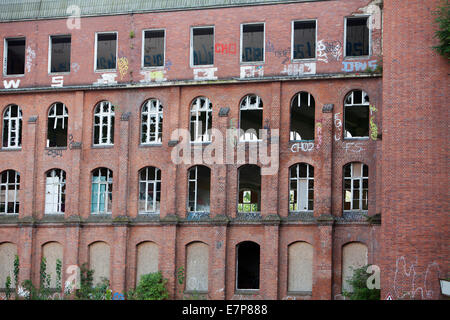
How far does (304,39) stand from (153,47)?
7416 mm

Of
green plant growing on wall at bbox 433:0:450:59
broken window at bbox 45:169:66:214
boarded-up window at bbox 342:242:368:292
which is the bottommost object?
boarded-up window at bbox 342:242:368:292

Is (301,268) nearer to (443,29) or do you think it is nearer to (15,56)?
(443,29)

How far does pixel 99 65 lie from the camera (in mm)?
40156

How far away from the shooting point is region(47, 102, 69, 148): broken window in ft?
132

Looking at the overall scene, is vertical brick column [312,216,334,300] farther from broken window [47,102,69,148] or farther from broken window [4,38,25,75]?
broken window [4,38,25,75]

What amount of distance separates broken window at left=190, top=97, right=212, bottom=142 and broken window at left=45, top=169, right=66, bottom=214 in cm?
692

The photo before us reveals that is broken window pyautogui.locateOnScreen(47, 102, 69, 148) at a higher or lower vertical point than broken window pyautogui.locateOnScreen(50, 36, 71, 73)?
lower

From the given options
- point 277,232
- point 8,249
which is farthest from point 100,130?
point 277,232

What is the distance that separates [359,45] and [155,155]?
35.2 feet

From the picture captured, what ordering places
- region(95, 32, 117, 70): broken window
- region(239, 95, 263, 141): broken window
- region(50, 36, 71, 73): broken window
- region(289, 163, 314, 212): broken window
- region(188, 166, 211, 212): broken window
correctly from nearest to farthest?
region(289, 163, 314, 212): broken window → region(239, 95, 263, 141): broken window → region(188, 166, 211, 212): broken window → region(95, 32, 117, 70): broken window → region(50, 36, 71, 73): broken window

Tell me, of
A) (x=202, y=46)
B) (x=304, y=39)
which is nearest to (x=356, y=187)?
(x=304, y=39)

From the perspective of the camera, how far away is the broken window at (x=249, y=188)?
3744 centimetres

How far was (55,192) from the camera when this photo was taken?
40000 mm

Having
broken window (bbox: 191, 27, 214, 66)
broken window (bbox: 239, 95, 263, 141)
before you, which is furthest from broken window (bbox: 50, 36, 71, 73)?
broken window (bbox: 239, 95, 263, 141)
